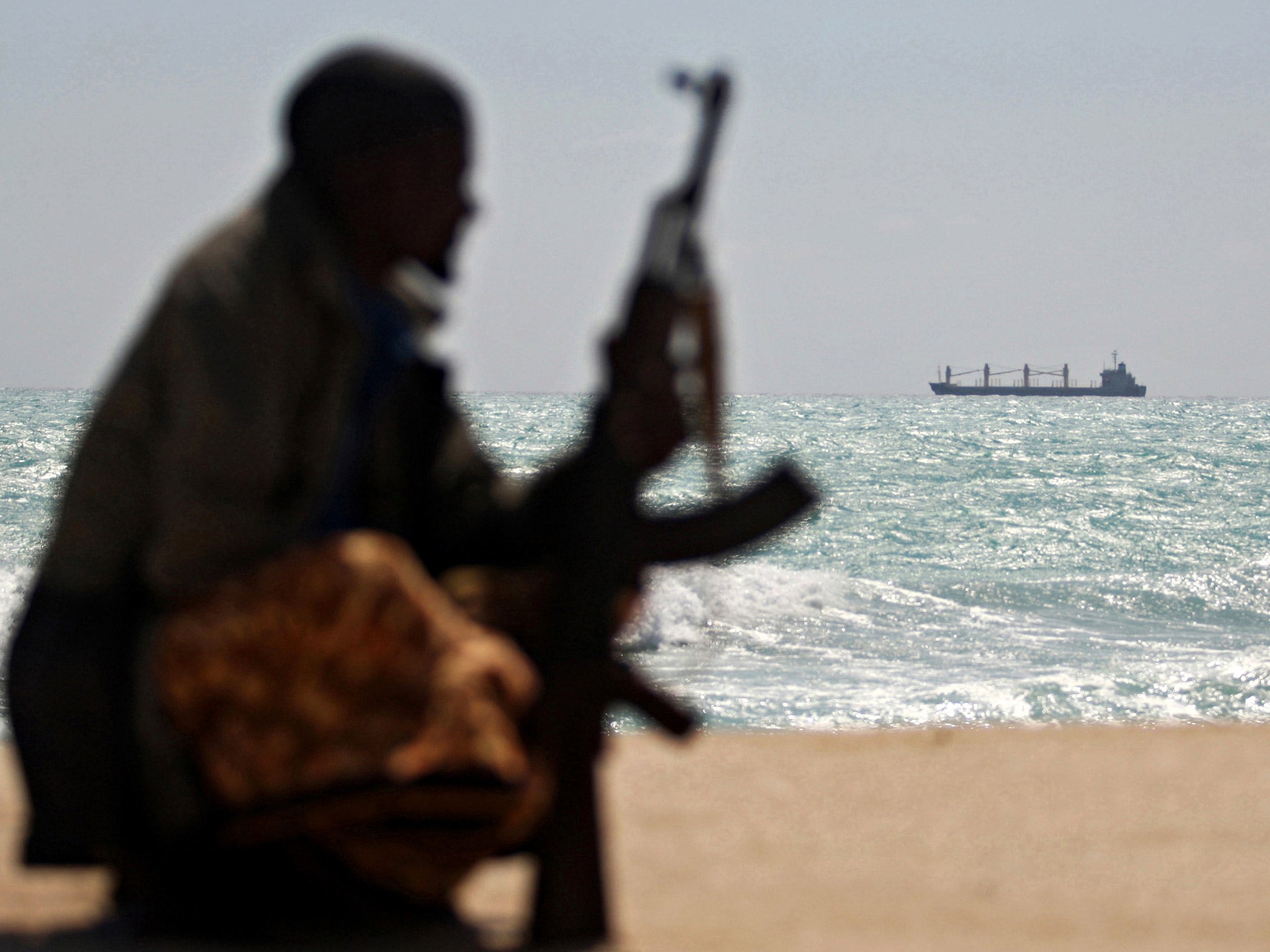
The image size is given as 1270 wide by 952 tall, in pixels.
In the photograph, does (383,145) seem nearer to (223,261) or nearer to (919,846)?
(223,261)

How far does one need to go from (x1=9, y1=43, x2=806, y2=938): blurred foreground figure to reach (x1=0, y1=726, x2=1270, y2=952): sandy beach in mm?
394

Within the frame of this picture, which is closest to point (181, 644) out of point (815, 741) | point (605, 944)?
point (605, 944)

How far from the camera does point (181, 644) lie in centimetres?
238

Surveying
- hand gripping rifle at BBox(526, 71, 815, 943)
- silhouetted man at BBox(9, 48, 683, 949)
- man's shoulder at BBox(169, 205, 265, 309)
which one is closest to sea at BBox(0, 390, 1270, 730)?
hand gripping rifle at BBox(526, 71, 815, 943)

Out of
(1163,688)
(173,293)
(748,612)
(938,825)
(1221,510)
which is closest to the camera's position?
(173,293)

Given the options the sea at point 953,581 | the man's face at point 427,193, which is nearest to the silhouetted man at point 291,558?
the man's face at point 427,193

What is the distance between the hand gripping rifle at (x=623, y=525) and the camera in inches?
99.5

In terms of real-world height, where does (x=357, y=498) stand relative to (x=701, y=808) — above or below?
above

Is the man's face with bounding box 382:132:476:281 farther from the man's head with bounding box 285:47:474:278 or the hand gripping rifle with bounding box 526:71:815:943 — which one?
the hand gripping rifle with bounding box 526:71:815:943

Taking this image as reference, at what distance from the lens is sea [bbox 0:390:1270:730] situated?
1038 centimetres

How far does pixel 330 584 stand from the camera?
2.32 m

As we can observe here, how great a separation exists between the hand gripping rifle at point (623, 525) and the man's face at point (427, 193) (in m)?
0.31

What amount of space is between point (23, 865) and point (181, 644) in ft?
2.00

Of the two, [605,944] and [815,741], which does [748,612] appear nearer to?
[815,741]
